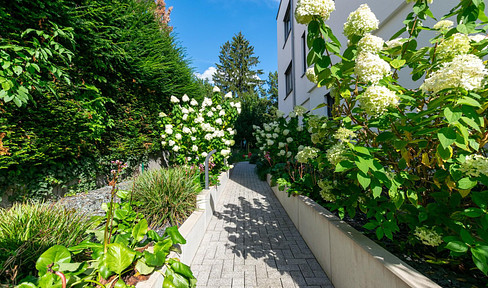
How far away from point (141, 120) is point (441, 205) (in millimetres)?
5942

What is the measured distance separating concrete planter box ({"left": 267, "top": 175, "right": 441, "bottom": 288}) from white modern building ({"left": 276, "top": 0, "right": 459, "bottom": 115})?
2.47m

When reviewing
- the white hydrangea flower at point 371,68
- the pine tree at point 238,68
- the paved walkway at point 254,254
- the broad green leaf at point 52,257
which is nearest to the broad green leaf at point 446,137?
the white hydrangea flower at point 371,68

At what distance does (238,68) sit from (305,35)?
28.5 m

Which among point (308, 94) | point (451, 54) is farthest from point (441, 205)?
point (308, 94)

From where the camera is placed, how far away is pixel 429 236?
4.81 feet

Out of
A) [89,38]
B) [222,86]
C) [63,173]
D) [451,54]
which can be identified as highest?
[222,86]

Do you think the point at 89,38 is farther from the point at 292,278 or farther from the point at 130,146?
the point at 292,278

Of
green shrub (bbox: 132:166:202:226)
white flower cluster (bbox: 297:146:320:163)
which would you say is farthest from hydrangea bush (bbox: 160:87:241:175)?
white flower cluster (bbox: 297:146:320:163)

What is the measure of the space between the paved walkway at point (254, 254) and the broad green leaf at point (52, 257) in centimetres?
134

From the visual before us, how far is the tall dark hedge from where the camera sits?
2.72 metres

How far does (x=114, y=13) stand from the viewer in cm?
406

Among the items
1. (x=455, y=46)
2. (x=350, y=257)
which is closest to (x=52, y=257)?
(x=350, y=257)

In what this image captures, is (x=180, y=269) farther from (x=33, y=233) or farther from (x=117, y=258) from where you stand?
(x=33, y=233)

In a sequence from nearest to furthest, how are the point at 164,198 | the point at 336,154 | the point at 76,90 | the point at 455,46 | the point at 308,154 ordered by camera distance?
1. the point at 455,46
2. the point at 336,154
3. the point at 308,154
4. the point at 164,198
5. the point at 76,90
